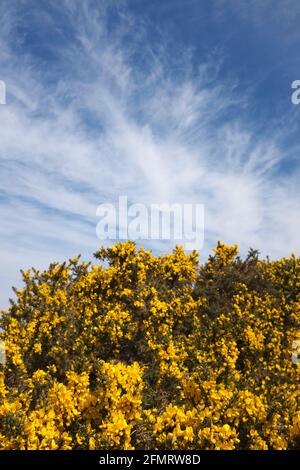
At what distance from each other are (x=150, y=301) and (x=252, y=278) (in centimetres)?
459

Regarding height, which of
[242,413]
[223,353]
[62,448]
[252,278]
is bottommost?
[62,448]

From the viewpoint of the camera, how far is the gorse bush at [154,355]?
5.86 m

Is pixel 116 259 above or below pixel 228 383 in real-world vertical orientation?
above

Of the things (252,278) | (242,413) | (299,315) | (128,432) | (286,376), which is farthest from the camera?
(252,278)

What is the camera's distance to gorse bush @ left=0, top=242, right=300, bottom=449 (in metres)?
5.86

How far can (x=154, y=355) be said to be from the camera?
10.5m

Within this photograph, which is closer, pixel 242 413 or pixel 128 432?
pixel 128 432

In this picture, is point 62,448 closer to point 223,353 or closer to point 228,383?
point 228,383

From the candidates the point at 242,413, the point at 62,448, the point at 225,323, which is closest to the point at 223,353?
the point at 225,323

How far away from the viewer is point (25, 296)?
11.3 m

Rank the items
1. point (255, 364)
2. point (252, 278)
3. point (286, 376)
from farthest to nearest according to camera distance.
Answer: point (252, 278)
point (255, 364)
point (286, 376)
